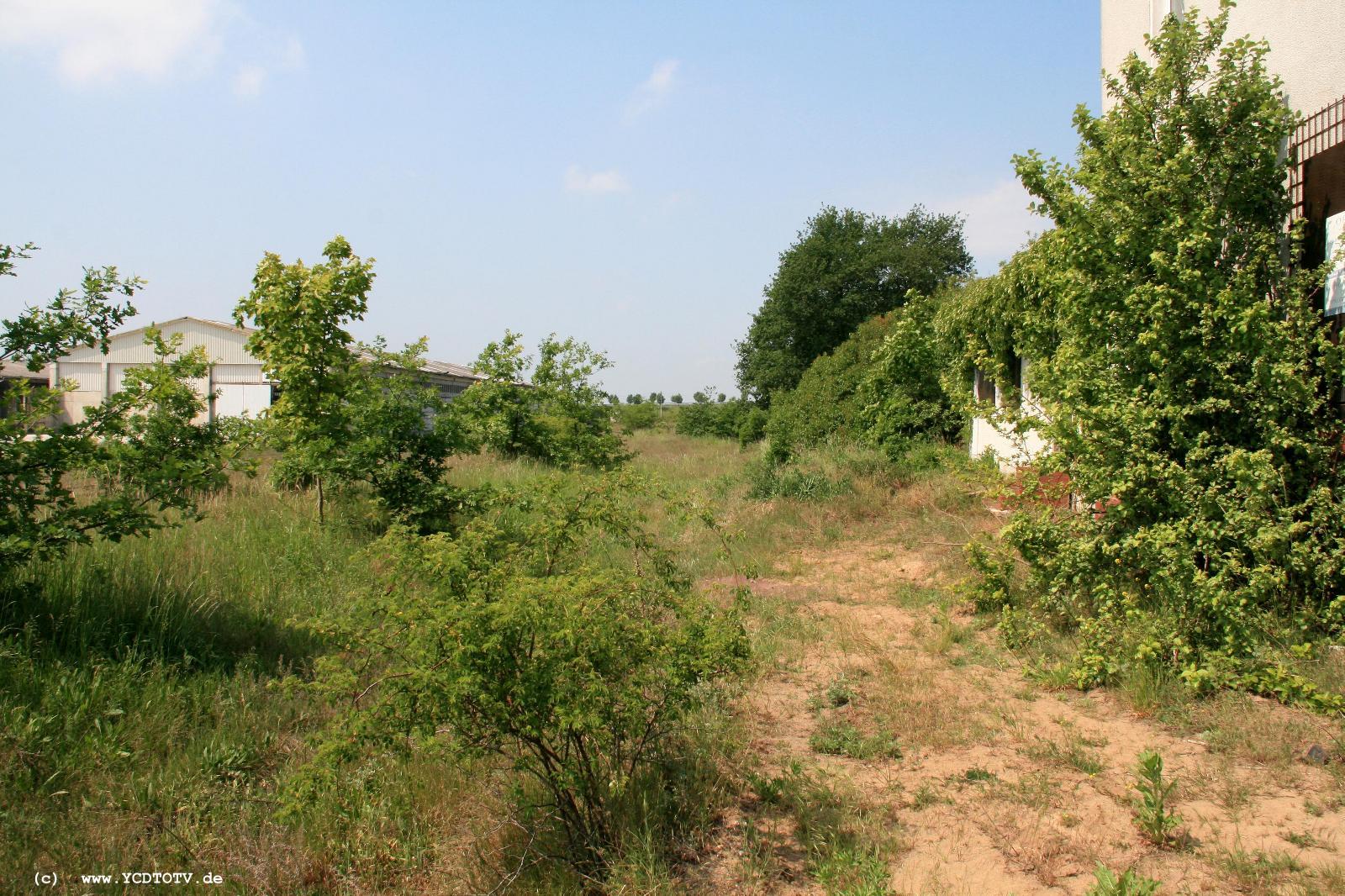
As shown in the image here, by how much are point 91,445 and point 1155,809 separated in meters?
5.90

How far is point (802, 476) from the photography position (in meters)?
13.7

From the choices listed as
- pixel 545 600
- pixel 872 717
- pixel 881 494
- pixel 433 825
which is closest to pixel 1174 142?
pixel 872 717

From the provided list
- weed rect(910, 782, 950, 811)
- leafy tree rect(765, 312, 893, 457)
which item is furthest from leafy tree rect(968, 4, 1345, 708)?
leafy tree rect(765, 312, 893, 457)

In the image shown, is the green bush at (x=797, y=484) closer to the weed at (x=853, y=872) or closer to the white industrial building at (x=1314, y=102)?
the white industrial building at (x=1314, y=102)

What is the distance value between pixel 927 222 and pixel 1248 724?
36.7 metres

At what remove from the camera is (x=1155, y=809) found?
3.67 metres

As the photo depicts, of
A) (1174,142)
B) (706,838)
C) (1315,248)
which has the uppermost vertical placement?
(1174,142)

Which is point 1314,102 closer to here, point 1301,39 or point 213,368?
point 1301,39

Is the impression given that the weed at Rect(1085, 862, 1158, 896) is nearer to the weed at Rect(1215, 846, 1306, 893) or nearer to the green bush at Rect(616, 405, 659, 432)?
the weed at Rect(1215, 846, 1306, 893)

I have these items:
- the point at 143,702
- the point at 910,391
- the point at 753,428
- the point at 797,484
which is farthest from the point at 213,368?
the point at 143,702

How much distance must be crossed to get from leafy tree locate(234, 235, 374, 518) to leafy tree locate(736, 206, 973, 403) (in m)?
28.3

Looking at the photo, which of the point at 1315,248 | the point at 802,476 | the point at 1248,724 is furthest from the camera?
the point at 802,476

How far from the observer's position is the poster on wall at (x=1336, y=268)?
5.21 meters

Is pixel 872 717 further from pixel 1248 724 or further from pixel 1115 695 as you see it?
pixel 1248 724
